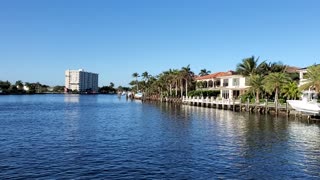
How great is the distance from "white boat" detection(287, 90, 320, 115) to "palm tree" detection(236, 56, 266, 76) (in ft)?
112

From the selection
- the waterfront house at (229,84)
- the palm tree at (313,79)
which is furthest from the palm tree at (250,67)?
the palm tree at (313,79)

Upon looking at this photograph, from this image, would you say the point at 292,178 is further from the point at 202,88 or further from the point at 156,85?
the point at 156,85

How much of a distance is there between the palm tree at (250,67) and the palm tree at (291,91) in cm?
2096

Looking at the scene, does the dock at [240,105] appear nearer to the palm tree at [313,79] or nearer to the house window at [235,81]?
the palm tree at [313,79]

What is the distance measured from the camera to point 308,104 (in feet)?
162

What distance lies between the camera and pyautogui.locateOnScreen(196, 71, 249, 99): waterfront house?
9486 cm

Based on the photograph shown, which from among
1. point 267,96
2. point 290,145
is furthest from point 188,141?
point 267,96

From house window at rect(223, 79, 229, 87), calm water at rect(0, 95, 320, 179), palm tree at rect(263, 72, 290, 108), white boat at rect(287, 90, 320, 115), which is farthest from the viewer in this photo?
house window at rect(223, 79, 229, 87)

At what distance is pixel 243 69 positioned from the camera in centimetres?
8856

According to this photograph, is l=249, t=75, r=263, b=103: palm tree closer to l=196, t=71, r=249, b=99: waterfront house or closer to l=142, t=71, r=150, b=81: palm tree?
l=196, t=71, r=249, b=99: waterfront house

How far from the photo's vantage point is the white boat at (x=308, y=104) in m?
48.3

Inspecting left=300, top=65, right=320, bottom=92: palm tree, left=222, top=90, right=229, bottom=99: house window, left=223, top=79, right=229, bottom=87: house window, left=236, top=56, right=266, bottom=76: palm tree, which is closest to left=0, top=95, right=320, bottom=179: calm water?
left=300, top=65, right=320, bottom=92: palm tree

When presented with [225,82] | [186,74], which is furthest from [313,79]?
[186,74]

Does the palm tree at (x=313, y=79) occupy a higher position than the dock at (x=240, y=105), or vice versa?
the palm tree at (x=313, y=79)
